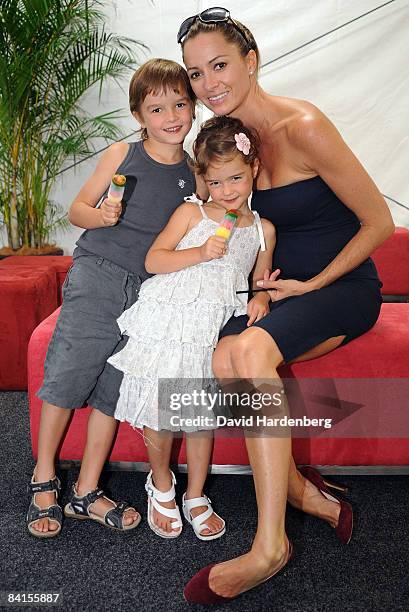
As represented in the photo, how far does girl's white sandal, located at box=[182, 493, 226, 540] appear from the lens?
1.72 meters

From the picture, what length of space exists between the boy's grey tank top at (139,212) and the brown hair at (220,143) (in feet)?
0.41

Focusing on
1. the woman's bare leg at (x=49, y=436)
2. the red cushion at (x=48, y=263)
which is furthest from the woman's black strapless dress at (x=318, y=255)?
the red cushion at (x=48, y=263)

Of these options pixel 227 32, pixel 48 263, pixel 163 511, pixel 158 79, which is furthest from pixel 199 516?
pixel 48 263

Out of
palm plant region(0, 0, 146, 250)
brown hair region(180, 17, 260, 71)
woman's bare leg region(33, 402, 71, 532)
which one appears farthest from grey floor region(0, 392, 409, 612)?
palm plant region(0, 0, 146, 250)

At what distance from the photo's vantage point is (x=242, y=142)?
1729 millimetres

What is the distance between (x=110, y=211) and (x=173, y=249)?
0.20 meters

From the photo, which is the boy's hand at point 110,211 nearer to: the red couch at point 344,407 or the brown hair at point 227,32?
the red couch at point 344,407

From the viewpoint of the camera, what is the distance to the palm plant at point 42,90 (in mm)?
3293

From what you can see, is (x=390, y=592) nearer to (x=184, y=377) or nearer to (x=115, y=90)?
(x=184, y=377)

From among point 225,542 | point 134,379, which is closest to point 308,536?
point 225,542

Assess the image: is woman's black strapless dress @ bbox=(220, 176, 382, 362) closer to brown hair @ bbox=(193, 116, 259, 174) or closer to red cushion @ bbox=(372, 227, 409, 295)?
brown hair @ bbox=(193, 116, 259, 174)

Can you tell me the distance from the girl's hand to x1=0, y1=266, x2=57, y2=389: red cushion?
121 centimetres

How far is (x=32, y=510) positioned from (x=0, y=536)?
100 mm

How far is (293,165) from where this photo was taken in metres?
1.80
